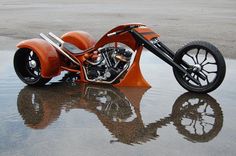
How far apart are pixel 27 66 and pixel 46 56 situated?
1.96 ft

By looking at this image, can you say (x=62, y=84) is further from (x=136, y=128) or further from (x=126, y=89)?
(x=136, y=128)

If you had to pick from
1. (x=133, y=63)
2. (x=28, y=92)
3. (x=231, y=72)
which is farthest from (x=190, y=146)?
(x=231, y=72)

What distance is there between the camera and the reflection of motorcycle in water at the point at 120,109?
16.0 ft

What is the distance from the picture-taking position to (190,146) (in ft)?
14.6

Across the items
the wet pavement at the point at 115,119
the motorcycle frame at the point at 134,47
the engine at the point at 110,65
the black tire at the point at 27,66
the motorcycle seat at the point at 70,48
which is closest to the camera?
the wet pavement at the point at 115,119

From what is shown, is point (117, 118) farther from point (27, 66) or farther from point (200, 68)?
point (27, 66)

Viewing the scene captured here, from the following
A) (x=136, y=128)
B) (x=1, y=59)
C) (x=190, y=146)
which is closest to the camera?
(x=190, y=146)

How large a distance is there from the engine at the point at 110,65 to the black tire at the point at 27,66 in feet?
2.42

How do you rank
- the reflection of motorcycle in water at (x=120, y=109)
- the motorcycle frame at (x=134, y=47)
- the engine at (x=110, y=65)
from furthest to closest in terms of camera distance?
1. the engine at (x=110, y=65)
2. the motorcycle frame at (x=134, y=47)
3. the reflection of motorcycle in water at (x=120, y=109)

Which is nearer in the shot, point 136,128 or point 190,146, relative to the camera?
point 190,146

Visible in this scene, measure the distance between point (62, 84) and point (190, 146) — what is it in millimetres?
3072

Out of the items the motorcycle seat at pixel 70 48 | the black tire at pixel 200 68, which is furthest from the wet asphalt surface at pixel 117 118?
the motorcycle seat at pixel 70 48

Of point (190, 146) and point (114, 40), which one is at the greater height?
point (114, 40)

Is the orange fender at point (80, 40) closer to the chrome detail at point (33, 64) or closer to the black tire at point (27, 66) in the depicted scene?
the black tire at point (27, 66)
